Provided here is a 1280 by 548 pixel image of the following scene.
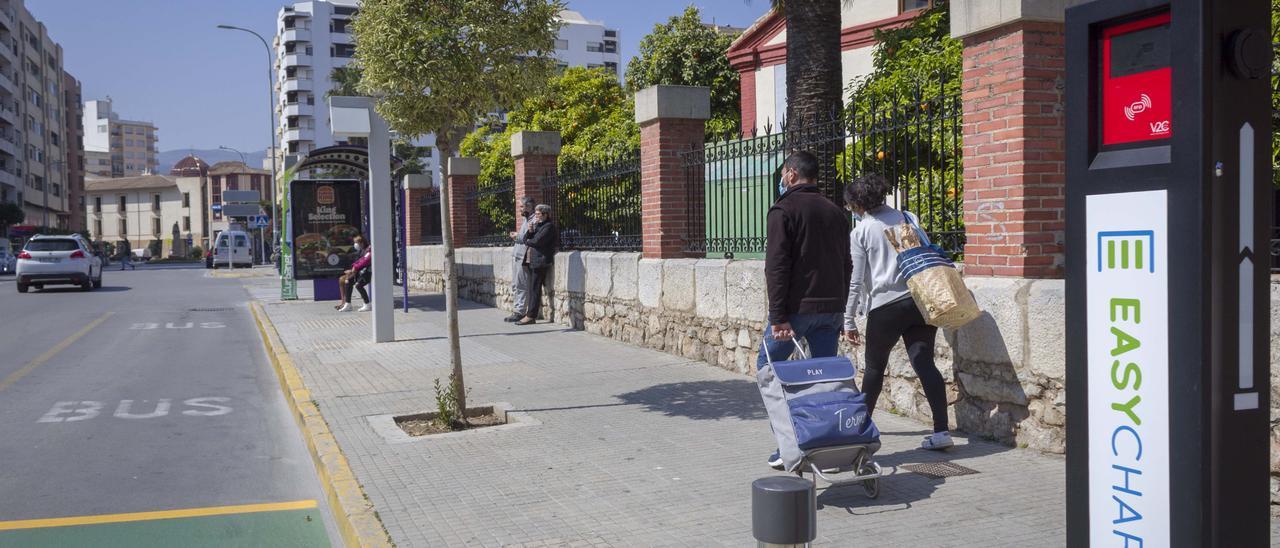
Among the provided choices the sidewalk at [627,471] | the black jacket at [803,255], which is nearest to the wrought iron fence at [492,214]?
the sidewalk at [627,471]

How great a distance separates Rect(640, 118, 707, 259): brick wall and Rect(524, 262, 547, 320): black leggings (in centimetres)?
346

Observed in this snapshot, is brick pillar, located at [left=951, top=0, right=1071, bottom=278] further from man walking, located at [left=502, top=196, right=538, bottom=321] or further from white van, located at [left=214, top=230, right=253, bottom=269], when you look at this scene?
white van, located at [left=214, top=230, right=253, bottom=269]

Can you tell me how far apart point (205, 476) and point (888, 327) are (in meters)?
4.20

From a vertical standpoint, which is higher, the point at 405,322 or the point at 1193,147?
the point at 1193,147

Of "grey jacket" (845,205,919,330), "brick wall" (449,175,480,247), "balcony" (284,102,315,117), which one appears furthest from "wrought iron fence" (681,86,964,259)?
"balcony" (284,102,315,117)

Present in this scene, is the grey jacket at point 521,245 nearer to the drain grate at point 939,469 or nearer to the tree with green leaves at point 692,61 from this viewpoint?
the drain grate at point 939,469

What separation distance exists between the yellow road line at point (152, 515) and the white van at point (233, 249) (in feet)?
147

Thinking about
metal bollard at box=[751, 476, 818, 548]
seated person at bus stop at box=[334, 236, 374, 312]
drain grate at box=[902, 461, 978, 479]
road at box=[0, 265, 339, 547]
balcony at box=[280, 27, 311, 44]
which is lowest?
road at box=[0, 265, 339, 547]

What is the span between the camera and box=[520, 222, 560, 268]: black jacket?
1355 centimetres

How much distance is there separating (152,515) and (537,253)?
8589 mm

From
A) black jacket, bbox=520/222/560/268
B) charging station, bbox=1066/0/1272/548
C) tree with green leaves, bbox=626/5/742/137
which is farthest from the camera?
tree with green leaves, bbox=626/5/742/137

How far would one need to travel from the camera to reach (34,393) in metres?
9.15

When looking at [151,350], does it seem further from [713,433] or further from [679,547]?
[679,547]

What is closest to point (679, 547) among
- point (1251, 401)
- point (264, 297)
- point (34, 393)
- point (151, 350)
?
point (1251, 401)
